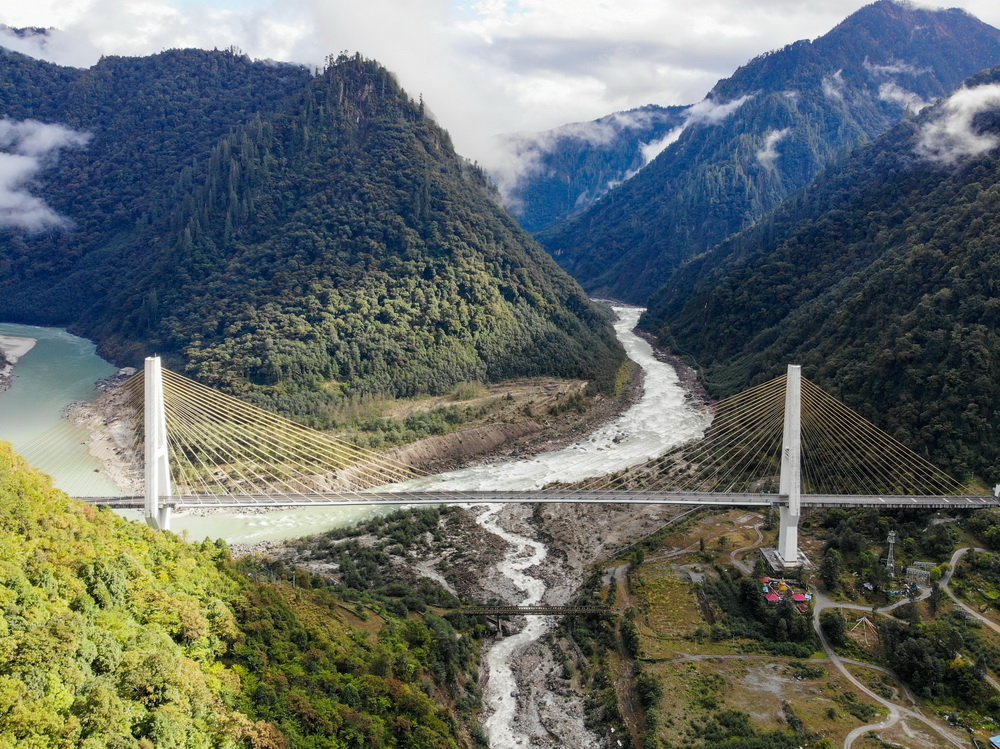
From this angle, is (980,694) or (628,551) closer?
(980,694)

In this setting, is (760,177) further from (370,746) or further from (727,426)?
(370,746)

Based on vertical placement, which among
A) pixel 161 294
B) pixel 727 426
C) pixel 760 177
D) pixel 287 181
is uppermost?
pixel 760 177

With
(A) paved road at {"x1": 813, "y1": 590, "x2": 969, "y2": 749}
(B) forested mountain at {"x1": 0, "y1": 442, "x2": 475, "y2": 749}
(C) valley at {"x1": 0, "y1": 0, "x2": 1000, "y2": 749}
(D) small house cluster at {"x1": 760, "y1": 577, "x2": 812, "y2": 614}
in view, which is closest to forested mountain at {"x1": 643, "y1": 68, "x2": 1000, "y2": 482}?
(C) valley at {"x1": 0, "y1": 0, "x2": 1000, "y2": 749}

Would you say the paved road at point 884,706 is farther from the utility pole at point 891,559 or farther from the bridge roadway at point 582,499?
the bridge roadway at point 582,499

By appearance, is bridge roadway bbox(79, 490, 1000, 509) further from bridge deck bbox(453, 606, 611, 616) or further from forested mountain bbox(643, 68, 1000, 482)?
forested mountain bbox(643, 68, 1000, 482)

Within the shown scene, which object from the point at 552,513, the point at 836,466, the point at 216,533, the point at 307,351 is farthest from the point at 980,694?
the point at 307,351
